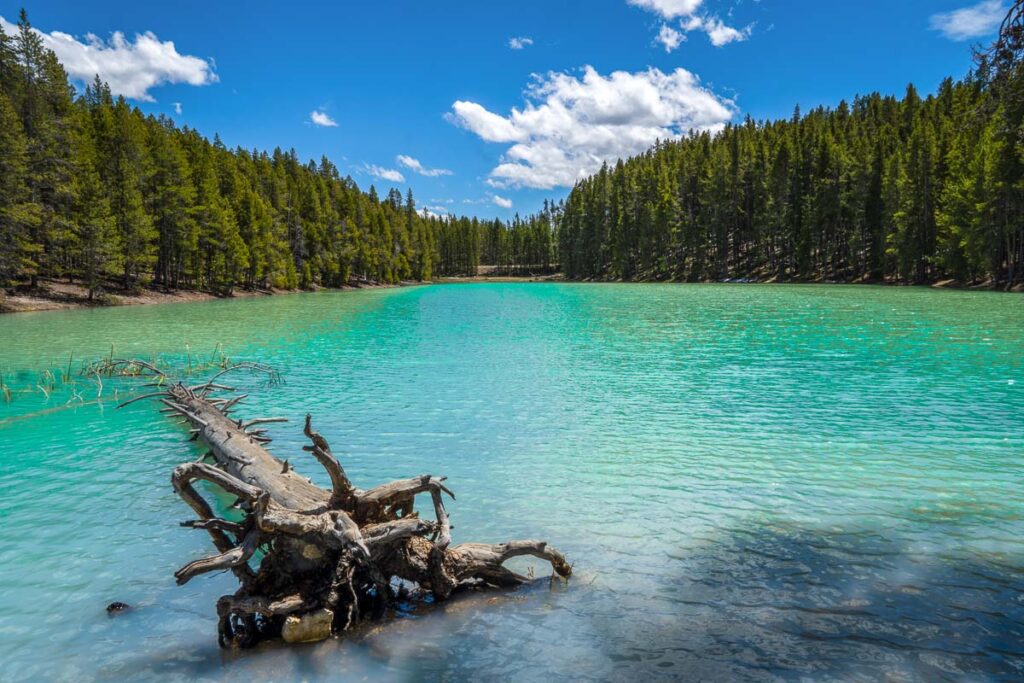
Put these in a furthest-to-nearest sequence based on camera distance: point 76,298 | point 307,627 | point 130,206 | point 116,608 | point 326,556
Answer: point 130,206, point 76,298, point 116,608, point 326,556, point 307,627

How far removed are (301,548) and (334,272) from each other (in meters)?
92.7

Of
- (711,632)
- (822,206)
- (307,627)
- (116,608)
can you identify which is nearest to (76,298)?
(116,608)

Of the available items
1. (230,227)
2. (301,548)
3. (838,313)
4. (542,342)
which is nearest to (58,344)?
(542,342)

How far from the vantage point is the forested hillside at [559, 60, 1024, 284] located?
5497 cm

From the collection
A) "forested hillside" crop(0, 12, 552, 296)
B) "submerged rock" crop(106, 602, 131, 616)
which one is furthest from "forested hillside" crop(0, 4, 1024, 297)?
"submerged rock" crop(106, 602, 131, 616)

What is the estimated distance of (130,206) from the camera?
5206cm

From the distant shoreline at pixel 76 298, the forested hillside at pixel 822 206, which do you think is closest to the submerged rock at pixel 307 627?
the distant shoreline at pixel 76 298

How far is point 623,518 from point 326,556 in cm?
365

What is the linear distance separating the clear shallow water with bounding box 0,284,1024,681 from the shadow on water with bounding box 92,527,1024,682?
2cm

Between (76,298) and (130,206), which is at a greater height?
(130,206)

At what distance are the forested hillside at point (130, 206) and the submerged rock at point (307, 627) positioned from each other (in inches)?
1756

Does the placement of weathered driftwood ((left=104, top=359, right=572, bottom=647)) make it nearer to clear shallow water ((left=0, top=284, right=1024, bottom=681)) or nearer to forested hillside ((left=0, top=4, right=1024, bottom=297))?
clear shallow water ((left=0, top=284, right=1024, bottom=681))

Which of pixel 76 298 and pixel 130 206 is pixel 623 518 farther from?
pixel 130 206

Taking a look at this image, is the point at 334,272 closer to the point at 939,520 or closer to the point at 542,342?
the point at 542,342
